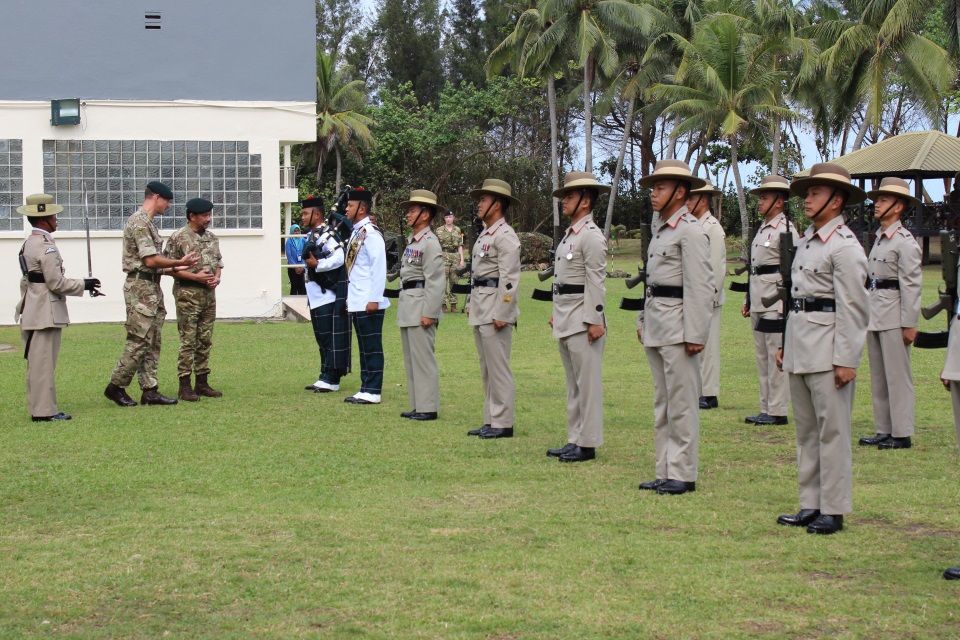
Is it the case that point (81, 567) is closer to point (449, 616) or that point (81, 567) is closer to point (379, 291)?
point (449, 616)

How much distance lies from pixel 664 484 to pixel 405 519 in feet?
5.60

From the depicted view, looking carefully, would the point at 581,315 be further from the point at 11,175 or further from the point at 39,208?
the point at 11,175

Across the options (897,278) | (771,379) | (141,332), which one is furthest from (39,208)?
(897,278)

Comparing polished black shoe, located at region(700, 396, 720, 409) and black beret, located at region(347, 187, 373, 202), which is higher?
black beret, located at region(347, 187, 373, 202)

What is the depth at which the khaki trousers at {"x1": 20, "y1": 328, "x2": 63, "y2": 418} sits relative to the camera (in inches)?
393

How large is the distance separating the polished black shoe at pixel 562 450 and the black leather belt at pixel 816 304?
2.44m

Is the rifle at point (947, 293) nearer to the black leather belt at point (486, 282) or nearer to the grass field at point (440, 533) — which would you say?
the grass field at point (440, 533)

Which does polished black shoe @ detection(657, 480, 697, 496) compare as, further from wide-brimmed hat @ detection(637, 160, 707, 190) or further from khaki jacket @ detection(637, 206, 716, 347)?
wide-brimmed hat @ detection(637, 160, 707, 190)

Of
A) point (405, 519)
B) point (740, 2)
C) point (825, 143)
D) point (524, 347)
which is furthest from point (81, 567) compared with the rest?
point (825, 143)

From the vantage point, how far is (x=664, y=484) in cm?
720

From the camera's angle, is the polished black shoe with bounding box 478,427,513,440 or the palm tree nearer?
the polished black shoe with bounding box 478,427,513,440

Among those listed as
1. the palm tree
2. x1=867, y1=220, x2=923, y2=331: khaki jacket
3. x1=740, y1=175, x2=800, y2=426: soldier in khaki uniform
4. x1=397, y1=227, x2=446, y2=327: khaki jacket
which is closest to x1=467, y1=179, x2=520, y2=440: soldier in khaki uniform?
x1=397, y1=227, x2=446, y2=327: khaki jacket

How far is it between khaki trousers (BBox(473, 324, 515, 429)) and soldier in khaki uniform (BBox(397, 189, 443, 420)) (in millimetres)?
877

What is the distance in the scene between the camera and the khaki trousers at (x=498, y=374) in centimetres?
927
